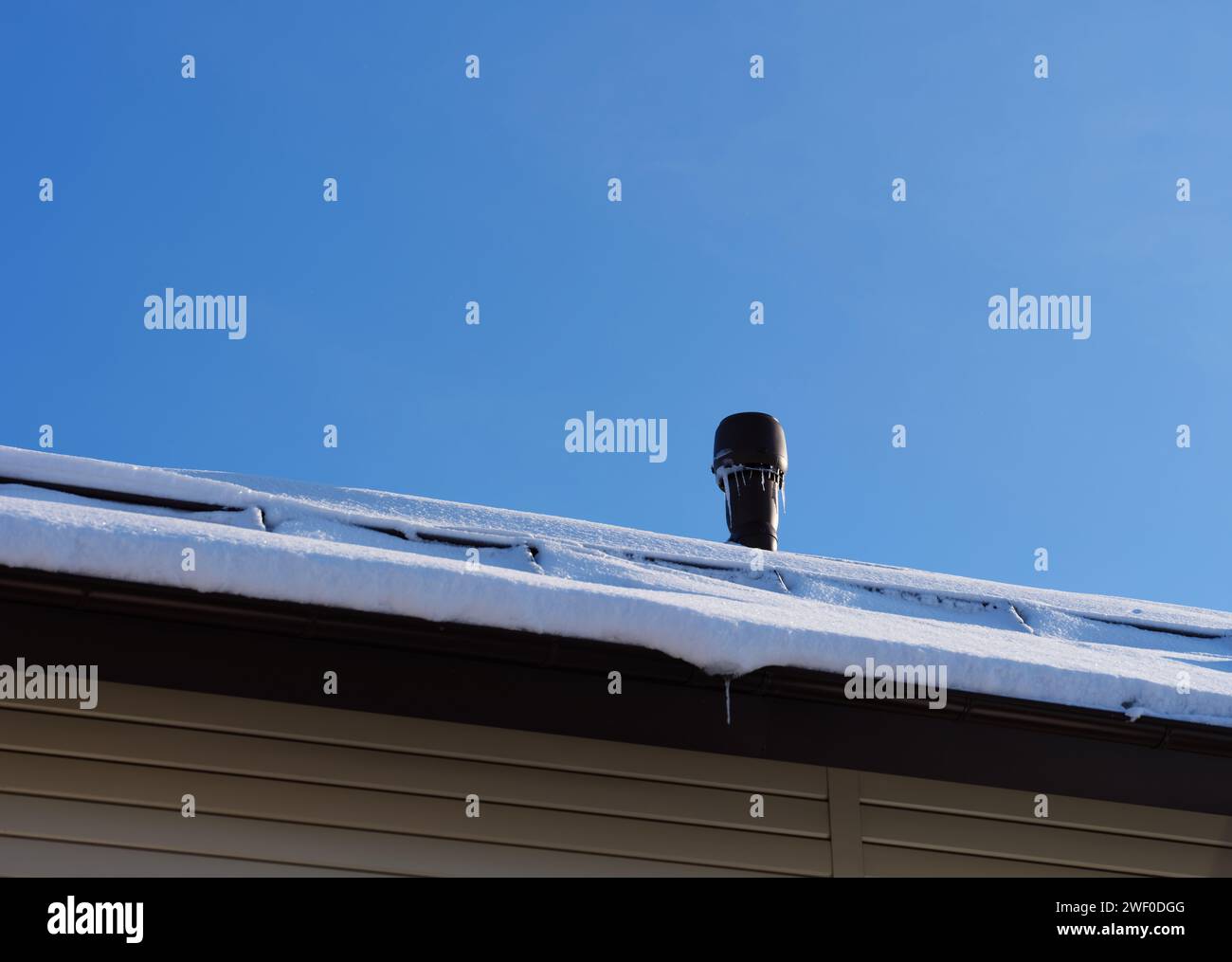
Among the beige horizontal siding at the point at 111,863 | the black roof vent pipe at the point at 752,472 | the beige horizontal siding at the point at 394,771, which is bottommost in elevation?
the beige horizontal siding at the point at 111,863

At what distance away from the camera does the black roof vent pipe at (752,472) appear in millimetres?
7703

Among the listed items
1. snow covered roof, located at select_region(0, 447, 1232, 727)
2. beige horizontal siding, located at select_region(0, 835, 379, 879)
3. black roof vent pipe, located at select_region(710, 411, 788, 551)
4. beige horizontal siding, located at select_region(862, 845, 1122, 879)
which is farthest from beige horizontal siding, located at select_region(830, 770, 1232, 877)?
black roof vent pipe, located at select_region(710, 411, 788, 551)

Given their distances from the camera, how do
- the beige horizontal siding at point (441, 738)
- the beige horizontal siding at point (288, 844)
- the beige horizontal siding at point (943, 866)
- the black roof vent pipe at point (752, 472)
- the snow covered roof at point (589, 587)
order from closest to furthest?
the snow covered roof at point (589, 587)
the beige horizontal siding at point (288, 844)
the beige horizontal siding at point (441, 738)
the beige horizontal siding at point (943, 866)
the black roof vent pipe at point (752, 472)

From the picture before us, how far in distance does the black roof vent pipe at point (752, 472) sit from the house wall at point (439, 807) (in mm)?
4043

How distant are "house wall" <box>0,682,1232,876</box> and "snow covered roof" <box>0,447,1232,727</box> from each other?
17.5 inches

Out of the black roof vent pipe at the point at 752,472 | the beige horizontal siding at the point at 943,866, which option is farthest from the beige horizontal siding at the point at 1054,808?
the black roof vent pipe at the point at 752,472

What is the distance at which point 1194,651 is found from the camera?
4684 millimetres

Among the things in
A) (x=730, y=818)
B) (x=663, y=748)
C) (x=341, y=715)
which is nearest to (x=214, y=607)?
(x=341, y=715)

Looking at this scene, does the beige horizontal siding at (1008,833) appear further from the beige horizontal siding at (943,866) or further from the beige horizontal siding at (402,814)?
the beige horizontal siding at (402,814)

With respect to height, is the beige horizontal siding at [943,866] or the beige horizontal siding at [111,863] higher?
the beige horizontal siding at [111,863]
